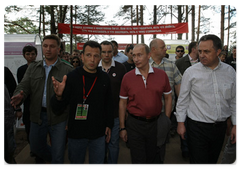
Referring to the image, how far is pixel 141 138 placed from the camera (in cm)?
252

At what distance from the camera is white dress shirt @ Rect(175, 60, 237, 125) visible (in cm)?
222

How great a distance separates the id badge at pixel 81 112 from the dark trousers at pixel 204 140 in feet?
4.28

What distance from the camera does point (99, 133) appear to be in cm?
232

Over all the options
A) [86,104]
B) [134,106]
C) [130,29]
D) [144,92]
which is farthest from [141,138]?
[130,29]

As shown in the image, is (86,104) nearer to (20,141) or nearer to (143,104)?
(143,104)

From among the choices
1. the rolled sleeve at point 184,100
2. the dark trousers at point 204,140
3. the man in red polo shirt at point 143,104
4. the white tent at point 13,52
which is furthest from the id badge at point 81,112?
the white tent at point 13,52

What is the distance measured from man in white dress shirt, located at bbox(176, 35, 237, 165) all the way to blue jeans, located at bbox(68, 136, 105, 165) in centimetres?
106

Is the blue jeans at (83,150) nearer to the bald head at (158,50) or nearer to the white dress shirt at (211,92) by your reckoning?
the white dress shirt at (211,92)

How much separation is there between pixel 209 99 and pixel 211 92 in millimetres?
86

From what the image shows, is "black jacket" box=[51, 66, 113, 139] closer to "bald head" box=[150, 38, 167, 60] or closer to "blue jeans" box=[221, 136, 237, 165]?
"bald head" box=[150, 38, 167, 60]

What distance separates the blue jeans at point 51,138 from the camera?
2662 mm

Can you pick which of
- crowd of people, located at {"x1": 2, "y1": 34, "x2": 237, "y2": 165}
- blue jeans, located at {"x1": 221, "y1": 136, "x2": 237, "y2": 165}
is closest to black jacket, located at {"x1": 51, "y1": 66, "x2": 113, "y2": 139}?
crowd of people, located at {"x1": 2, "y1": 34, "x2": 237, "y2": 165}

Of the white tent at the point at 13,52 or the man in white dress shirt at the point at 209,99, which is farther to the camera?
the white tent at the point at 13,52

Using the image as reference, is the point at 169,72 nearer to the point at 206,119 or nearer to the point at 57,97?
the point at 206,119
